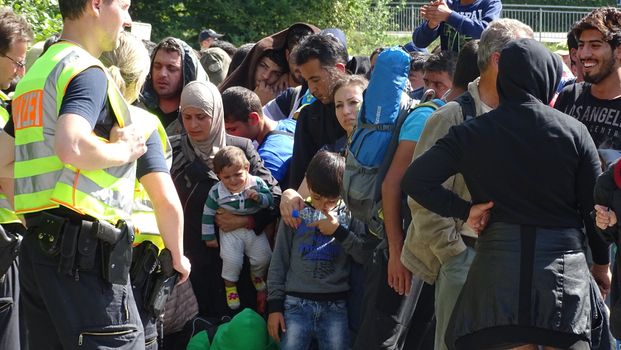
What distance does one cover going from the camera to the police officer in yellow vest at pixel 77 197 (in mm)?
3814

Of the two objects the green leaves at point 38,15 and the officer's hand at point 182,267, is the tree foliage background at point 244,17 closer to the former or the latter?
the green leaves at point 38,15

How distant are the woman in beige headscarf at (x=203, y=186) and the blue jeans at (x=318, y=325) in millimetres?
483

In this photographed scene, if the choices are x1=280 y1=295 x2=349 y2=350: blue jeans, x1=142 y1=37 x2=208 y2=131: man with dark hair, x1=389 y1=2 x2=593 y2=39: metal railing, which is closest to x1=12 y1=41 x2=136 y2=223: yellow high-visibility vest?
x1=280 y1=295 x2=349 y2=350: blue jeans

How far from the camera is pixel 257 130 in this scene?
22.3ft

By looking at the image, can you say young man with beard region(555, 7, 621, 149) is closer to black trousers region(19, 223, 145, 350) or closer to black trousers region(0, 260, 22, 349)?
black trousers region(19, 223, 145, 350)

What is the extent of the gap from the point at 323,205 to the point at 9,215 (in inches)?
65.5

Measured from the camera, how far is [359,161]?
5.09 metres

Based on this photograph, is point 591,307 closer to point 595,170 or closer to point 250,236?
point 595,170

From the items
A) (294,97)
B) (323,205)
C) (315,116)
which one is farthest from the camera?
(294,97)

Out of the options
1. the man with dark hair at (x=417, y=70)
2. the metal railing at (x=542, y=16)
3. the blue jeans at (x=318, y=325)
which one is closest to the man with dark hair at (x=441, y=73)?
the blue jeans at (x=318, y=325)

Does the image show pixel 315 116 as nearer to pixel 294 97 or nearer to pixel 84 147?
pixel 294 97

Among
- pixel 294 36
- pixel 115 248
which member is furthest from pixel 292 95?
pixel 115 248

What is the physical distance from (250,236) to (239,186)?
32cm

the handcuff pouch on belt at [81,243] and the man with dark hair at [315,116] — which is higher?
the handcuff pouch on belt at [81,243]
